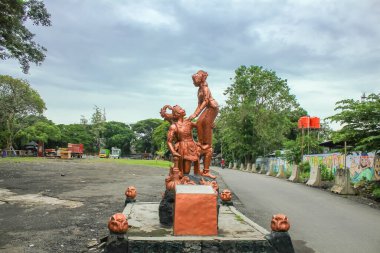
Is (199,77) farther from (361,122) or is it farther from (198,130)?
(361,122)

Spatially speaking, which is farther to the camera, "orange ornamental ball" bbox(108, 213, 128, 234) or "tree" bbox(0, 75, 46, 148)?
"tree" bbox(0, 75, 46, 148)

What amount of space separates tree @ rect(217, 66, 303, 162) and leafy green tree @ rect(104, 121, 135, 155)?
147 ft

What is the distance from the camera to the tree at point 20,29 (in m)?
16.1

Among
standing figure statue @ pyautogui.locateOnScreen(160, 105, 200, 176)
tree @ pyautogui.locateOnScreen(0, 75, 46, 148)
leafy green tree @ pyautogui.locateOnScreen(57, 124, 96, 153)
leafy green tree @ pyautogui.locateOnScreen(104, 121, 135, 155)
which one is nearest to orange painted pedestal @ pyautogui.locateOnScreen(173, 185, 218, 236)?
standing figure statue @ pyautogui.locateOnScreen(160, 105, 200, 176)

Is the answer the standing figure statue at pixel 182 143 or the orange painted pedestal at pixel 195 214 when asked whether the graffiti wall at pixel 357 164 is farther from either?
the orange painted pedestal at pixel 195 214

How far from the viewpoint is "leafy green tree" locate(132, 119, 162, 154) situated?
85.8 meters

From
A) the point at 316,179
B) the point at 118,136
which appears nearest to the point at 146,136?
the point at 118,136

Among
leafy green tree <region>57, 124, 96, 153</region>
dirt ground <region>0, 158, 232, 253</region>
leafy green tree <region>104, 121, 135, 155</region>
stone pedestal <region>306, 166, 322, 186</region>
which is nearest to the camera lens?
dirt ground <region>0, 158, 232, 253</region>

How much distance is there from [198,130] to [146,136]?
261 ft

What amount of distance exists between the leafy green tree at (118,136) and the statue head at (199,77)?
7703cm

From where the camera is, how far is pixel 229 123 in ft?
141

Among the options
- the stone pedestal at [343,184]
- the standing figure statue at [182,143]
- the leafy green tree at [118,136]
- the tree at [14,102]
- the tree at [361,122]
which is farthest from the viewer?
the leafy green tree at [118,136]

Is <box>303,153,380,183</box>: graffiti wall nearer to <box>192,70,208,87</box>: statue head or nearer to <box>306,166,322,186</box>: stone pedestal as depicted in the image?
<box>306,166,322,186</box>: stone pedestal

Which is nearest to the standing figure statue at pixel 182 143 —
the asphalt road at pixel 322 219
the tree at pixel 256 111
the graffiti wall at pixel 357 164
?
the asphalt road at pixel 322 219
